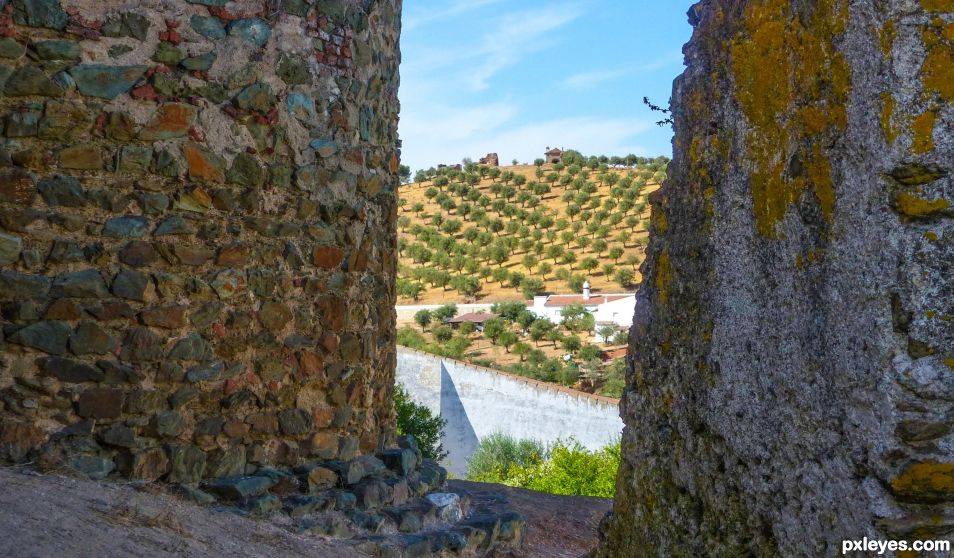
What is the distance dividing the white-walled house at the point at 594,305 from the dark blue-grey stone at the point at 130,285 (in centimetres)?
2978

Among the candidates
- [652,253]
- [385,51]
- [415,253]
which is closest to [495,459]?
[385,51]

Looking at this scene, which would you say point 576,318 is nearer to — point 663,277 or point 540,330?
point 540,330

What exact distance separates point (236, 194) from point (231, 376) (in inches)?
37.8

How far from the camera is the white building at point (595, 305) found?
1374 inches

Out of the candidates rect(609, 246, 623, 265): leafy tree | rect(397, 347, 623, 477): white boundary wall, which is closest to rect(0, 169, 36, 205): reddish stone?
rect(397, 347, 623, 477): white boundary wall

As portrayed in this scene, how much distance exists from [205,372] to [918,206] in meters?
3.89

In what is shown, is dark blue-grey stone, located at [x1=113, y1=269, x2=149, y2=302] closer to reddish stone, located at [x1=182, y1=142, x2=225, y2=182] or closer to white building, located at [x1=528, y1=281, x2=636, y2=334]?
reddish stone, located at [x1=182, y1=142, x2=225, y2=182]

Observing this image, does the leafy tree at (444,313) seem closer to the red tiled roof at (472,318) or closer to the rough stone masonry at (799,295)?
the red tiled roof at (472,318)

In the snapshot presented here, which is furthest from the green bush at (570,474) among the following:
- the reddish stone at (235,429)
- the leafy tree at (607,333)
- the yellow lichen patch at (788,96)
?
the leafy tree at (607,333)

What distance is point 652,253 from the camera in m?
2.41

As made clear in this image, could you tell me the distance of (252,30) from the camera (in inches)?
202

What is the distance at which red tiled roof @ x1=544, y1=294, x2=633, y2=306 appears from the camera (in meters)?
37.4

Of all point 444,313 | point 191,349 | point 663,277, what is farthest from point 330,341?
point 444,313

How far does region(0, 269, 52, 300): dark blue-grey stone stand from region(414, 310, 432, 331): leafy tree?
1290 inches
